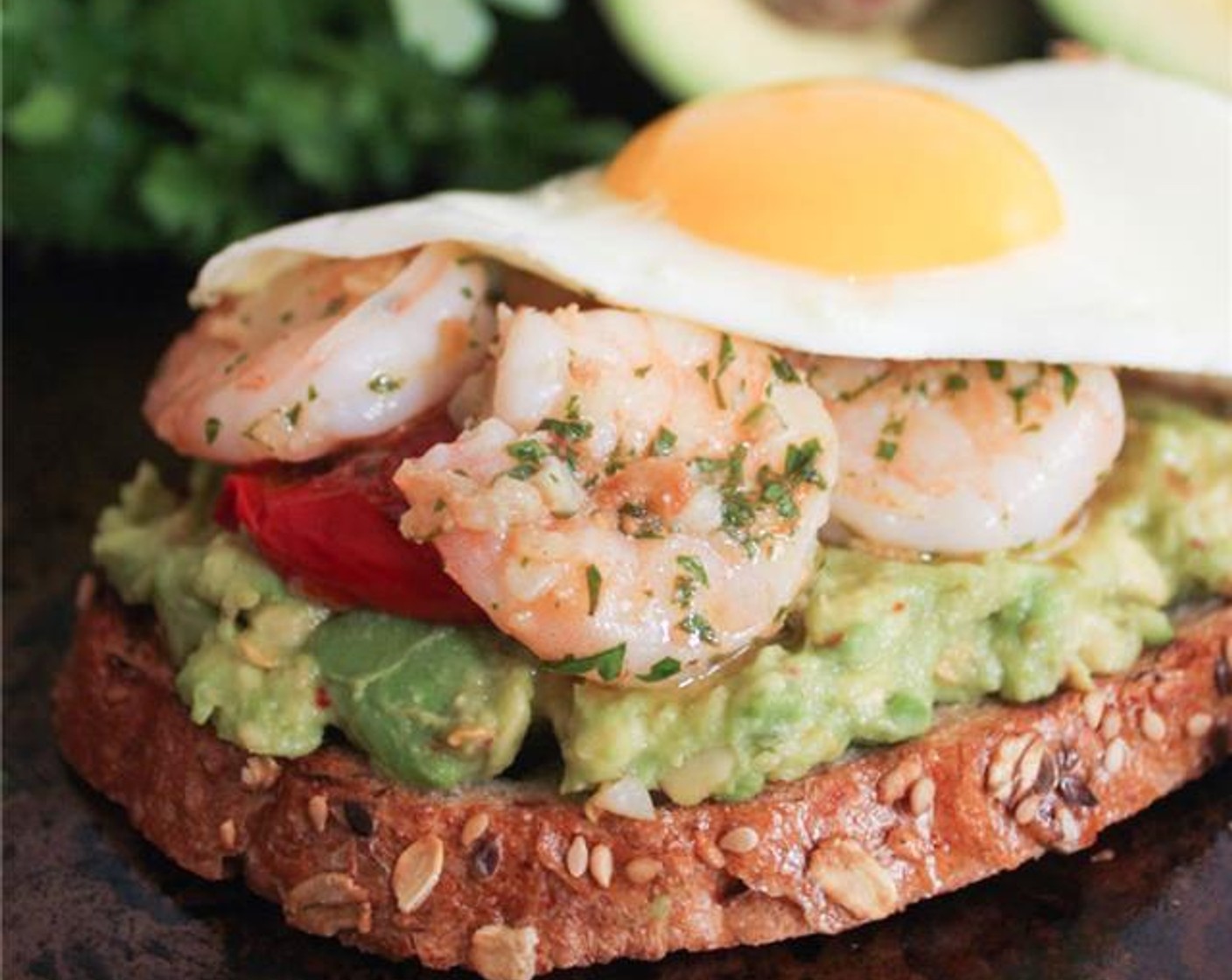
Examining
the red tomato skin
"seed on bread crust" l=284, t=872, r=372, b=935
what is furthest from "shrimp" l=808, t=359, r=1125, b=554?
"seed on bread crust" l=284, t=872, r=372, b=935

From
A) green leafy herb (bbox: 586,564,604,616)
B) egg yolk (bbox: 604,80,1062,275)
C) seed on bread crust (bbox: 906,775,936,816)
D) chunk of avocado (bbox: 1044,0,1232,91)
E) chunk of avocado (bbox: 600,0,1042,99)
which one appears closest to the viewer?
green leafy herb (bbox: 586,564,604,616)

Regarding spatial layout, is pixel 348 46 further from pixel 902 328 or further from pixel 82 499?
pixel 902 328

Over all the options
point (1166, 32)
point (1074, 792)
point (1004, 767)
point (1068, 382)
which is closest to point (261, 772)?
point (1004, 767)

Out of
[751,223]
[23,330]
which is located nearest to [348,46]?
[23,330]

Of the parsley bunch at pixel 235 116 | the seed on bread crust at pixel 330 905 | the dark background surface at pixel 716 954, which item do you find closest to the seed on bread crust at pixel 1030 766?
the dark background surface at pixel 716 954

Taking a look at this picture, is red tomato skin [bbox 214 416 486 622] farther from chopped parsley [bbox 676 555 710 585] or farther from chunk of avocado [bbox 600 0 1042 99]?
chunk of avocado [bbox 600 0 1042 99]

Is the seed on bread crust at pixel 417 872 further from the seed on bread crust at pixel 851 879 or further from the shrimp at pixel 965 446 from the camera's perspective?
the shrimp at pixel 965 446
